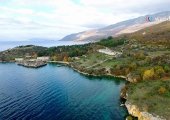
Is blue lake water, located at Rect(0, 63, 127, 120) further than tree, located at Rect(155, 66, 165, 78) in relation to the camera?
No

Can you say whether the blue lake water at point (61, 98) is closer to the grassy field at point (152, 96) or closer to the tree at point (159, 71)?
the grassy field at point (152, 96)

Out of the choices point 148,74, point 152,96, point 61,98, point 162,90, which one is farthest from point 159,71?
point 61,98

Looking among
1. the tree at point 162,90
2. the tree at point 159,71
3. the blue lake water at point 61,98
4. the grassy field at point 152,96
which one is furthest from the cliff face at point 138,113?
the tree at point 159,71

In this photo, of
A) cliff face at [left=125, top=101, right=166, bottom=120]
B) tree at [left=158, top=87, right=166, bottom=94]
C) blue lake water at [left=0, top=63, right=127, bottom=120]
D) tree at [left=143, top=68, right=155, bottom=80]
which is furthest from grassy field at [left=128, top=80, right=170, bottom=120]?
tree at [left=143, top=68, right=155, bottom=80]

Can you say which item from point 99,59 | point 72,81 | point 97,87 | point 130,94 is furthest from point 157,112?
point 99,59

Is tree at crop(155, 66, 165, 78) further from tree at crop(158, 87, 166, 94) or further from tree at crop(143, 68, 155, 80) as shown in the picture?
tree at crop(158, 87, 166, 94)

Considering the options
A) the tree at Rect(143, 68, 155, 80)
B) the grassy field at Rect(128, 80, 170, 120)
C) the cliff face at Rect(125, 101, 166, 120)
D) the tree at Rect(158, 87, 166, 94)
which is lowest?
the cliff face at Rect(125, 101, 166, 120)
